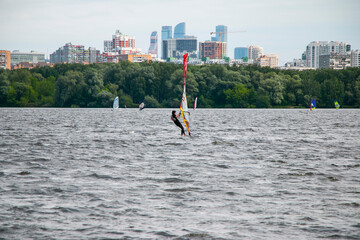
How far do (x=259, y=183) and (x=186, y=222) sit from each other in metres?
6.35

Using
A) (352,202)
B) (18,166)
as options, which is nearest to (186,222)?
(352,202)

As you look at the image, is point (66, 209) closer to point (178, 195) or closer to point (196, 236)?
point (178, 195)

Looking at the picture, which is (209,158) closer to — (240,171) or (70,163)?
(240,171)

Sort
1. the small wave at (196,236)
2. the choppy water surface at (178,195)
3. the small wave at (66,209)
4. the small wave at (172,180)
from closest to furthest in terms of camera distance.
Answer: the small wave at (196,236), the choppy water surface at (178,195), the small wave at (66,209), the small wave at (172,180)

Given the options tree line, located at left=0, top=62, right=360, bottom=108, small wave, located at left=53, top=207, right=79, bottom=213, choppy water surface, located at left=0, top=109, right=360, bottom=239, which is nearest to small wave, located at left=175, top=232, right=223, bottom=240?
choppy water surface, located at left=0, top=109, right=360, bottom=239

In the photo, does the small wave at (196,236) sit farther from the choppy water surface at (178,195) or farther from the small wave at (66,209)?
the small wave at (66,209)

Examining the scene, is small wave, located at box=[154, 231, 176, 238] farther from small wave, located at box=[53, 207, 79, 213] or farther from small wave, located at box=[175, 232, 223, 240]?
small wave, located at box=[53, 207, 79, 213]

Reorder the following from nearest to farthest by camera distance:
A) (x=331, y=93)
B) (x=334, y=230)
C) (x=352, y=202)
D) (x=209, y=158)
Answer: (x=334, y=230) → (x=352, y=202) → (x=209, y=158) → (x=331, y=93)

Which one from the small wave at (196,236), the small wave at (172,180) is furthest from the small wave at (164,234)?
the small wave at (172,180)

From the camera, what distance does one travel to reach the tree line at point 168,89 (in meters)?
144

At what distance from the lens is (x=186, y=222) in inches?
541

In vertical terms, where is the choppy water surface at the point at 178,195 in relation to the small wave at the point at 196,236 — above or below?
above

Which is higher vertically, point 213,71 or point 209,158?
point 213,71

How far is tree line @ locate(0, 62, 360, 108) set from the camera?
472ft
